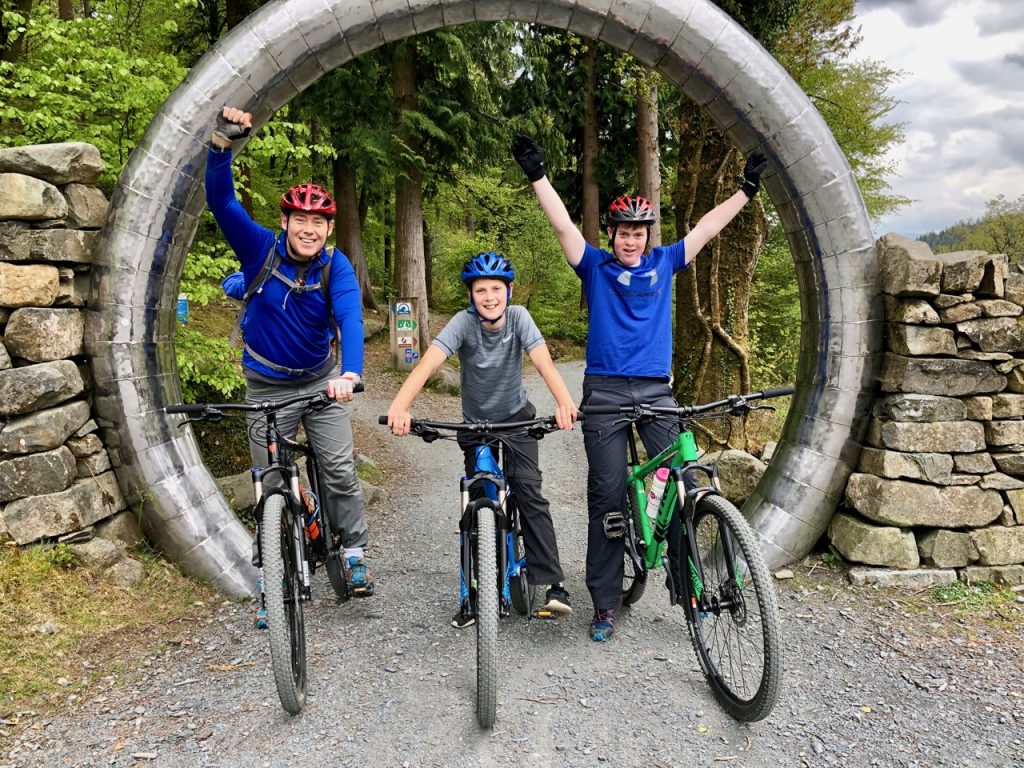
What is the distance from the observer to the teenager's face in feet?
12.3

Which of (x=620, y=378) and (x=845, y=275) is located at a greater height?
(x=845, y=275)

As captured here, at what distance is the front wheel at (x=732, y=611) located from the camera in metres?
3.00

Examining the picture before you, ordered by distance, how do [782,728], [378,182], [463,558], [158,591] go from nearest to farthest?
[782,728] < [463,558] < [158,591] < [378,182]

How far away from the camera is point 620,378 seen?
4105mm

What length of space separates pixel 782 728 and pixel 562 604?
134cm

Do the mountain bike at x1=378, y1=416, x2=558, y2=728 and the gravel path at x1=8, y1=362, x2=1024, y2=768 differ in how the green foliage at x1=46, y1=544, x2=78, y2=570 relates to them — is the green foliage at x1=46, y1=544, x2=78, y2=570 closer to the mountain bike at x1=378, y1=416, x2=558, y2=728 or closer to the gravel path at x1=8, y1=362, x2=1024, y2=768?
the gravel path at x1=8, y1=362, x2=1024, y2=768

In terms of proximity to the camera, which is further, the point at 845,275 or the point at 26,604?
the point at 845,275

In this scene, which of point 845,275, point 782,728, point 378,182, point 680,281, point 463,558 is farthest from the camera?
point 378,182

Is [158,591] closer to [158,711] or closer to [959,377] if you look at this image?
[158,711]

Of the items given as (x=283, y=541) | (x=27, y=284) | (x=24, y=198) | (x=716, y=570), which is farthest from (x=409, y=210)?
(x=716, y=570)

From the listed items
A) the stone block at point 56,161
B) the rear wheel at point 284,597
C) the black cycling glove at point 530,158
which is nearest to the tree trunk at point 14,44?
the stone block at point 56,161

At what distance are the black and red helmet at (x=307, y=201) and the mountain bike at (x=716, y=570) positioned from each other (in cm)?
180

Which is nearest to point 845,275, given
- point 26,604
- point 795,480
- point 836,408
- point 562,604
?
point 836,408

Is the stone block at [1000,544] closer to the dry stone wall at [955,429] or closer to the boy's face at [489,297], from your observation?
the dry stone wall at [955,429]
